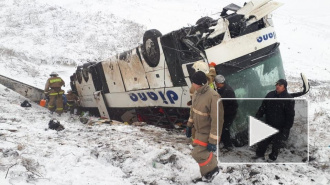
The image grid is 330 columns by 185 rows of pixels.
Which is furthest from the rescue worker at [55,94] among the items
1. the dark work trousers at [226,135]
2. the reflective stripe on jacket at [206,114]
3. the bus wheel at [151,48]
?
the reflective stripe on jacket at [206,114]

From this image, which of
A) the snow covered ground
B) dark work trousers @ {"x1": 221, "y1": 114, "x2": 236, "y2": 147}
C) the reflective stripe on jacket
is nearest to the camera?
the reflective stripe on jacket

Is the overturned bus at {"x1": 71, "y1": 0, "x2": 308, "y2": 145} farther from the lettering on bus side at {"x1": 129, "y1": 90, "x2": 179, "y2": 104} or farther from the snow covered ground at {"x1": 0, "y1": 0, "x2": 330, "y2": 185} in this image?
the snow covered ground at {"x1": 0, "y1": 0, "x2": 330, "y2": 185}

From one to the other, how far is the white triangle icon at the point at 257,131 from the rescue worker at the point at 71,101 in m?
7.53

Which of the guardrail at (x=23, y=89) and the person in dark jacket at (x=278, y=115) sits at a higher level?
the guardrail at (x=23, y=89)

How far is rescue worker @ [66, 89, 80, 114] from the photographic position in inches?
417

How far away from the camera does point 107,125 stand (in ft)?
23.5

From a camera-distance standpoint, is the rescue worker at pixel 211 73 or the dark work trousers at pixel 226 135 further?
the dark work trousers at pixel 226 135

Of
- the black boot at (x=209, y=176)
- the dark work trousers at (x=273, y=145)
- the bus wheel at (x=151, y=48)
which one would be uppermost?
the bus wheel at (x=151, y=48)

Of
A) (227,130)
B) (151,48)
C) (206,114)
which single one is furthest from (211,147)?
(151,48)

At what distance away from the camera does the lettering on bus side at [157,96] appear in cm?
608

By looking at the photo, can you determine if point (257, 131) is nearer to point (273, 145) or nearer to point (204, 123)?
point (273, 145)

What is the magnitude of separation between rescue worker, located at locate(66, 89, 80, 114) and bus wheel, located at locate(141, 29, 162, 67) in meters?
5.29

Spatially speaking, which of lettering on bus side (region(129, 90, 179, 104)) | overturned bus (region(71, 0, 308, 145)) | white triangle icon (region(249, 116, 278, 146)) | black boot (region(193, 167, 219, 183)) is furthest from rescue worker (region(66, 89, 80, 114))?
black boot (region(193, 167, 219, 183))

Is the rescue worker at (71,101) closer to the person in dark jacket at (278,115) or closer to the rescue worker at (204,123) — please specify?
the rescue worker at (204,123)
